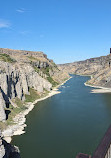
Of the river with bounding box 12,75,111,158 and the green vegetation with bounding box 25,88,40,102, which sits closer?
the river with bounding box 12,75,111,158

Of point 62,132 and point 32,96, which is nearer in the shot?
point 62,132

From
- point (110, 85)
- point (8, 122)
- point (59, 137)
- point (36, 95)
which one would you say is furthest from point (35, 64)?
point (59, 137)

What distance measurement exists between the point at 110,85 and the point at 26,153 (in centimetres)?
11539

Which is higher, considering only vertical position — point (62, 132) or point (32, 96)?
point (32, 96)

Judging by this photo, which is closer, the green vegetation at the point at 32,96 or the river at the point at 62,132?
the river at the point at 62,132

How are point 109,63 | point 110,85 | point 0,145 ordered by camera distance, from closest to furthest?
point 0,145 < point 110,85 < point 109,63

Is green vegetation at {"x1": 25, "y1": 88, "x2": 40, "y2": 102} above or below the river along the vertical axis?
above

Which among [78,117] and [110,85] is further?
[110,85]

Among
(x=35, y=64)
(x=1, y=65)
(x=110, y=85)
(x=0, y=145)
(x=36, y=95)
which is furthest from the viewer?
(x=35, y=64)

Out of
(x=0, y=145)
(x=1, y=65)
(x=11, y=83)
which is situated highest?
(x=1, y=65)

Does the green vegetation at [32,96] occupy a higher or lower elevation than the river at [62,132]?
higher

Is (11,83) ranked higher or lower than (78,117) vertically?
higher

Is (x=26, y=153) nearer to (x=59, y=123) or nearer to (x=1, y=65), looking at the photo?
(x=59, y=123)

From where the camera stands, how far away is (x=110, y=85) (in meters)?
133
